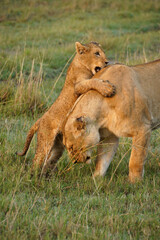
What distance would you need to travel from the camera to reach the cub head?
136 inches

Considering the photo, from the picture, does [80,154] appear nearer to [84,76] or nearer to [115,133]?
[115,133]

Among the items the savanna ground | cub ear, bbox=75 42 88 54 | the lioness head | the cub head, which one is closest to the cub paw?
the cub head

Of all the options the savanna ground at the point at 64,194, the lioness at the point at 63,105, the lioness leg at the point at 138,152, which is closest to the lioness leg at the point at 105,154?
the savanna ground at the point at 64,194

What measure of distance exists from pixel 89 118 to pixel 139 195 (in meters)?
0.85

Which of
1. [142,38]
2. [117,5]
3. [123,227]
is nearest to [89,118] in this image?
[123,227]

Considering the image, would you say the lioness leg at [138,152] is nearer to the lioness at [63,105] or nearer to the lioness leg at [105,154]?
the lioness leg at [105,154]

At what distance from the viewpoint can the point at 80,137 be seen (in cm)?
348

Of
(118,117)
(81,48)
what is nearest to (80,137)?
(118,117)

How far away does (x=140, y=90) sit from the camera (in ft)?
12.1

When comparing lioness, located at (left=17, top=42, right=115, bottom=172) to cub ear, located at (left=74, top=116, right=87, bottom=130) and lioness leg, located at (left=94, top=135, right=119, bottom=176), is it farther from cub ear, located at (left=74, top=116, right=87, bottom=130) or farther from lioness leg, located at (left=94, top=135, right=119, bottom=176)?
lioness leg, located at (left=94, top=135, right=119, bottom=176)

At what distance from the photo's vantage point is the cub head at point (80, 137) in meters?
3.45

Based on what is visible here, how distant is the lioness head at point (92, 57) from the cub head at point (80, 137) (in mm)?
1284

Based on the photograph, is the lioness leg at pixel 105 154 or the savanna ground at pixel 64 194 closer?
the savanna ground at pixel 64 194

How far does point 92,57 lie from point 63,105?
0.78 m
